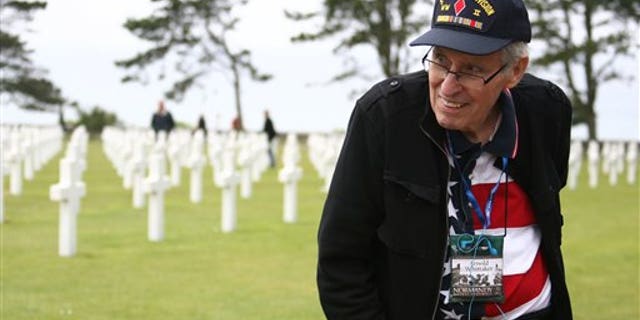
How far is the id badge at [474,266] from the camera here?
342cm

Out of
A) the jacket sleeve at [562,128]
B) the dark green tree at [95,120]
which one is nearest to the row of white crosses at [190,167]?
the jacket sleeve at [562,128]

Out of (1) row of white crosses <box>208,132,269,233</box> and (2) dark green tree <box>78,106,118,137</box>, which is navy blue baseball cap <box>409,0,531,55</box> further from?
(2) dark green tree <box>78,106,118,137</box>

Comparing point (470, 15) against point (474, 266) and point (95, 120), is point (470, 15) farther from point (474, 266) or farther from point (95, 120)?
point (95, 120)

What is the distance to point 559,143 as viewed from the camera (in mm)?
3646

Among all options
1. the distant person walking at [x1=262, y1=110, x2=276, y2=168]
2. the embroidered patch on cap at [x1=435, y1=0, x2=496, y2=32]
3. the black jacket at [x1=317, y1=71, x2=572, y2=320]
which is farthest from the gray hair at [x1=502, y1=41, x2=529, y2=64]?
the distant person walking at [x1=262, y1=110, x2=276, y2=168]

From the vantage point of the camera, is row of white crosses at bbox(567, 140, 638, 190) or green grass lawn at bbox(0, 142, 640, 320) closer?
green grass lawn at bbox(0, 142, 640, 320)

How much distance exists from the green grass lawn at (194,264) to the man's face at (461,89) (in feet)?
17.3

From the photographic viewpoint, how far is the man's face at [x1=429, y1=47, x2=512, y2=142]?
3295 millimetres

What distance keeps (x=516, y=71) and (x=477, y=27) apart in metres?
0.23

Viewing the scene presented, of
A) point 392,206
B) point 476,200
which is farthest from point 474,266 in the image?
point 392,206

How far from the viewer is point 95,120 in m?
61.6

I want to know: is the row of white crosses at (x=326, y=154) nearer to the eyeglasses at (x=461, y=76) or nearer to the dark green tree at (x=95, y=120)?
the eyeglasses at (x=461, y=76)

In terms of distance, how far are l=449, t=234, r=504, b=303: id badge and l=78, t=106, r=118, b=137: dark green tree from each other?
58.5m

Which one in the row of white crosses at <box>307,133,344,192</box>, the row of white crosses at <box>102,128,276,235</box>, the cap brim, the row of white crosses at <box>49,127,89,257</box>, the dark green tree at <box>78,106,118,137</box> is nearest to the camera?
the cap brim
